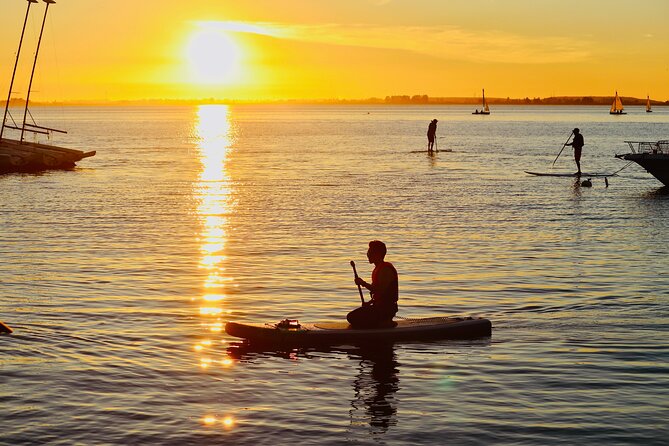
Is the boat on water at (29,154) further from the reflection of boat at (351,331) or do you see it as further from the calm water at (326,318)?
the reflection of boat at (351,331)

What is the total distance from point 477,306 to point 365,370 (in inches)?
221

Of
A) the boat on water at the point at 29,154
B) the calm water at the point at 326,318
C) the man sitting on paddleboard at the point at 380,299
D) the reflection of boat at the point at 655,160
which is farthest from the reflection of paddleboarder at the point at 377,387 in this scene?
the boat on water at the point at 29,154

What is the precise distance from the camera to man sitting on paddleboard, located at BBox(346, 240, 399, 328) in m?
17.4

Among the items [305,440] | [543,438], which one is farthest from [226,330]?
[543,438]

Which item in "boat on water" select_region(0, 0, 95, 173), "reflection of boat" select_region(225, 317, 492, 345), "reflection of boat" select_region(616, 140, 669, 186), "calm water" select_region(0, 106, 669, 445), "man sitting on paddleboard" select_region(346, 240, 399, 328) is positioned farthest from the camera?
"boat on water" select_region(0, 0, 95, 173)

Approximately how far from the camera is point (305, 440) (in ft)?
42.8

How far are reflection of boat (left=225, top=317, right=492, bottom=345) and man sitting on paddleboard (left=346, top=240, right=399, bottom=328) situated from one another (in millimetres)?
149

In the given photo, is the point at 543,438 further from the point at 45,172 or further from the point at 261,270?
the point at 45,172

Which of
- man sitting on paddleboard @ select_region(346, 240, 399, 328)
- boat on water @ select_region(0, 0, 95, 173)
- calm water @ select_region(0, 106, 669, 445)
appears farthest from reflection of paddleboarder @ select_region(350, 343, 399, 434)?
boat on water @ select_region(0, 0, 95, 173)

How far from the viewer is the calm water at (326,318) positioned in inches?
546

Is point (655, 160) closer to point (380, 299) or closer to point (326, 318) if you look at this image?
point (326, 318)

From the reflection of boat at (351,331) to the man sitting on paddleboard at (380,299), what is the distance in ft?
0.49

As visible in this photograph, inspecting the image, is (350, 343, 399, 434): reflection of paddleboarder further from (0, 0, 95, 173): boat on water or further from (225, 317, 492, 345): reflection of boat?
(0, 0, 95, 173): boat on water

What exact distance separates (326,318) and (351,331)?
2605 millimetres
